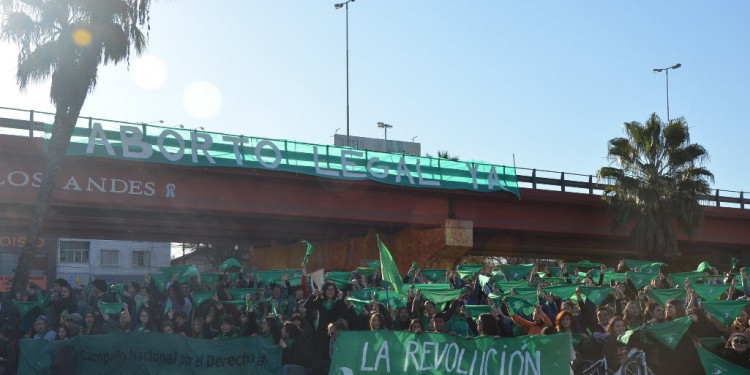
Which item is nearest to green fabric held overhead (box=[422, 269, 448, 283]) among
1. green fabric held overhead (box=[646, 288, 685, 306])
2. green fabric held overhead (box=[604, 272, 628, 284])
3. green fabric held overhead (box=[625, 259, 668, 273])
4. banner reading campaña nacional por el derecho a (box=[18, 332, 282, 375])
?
green fabric held overhead (box=[604, 272, 628, 284])

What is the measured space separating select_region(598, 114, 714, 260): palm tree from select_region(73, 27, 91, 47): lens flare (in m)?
20.7

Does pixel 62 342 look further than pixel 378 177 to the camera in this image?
No

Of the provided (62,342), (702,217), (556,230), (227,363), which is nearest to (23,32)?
(62,342)

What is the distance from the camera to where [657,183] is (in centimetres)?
3484

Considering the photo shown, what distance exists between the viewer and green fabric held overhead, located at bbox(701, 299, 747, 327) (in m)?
13.7

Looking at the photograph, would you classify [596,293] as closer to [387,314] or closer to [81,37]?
[387,314]

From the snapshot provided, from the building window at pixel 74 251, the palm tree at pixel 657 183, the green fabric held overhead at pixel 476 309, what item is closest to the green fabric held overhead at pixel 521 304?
the green fabric held overhead at pixel 476 309

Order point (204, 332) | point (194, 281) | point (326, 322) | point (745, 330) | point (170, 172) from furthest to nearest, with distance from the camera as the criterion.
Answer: point (170, 172), point (194, 281), point (204, 332), point (326, 322), point (745, 330)

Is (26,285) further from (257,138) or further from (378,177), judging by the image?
(378,177)

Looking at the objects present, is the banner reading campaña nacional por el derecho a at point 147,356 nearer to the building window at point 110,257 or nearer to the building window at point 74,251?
the building window at point 74,251

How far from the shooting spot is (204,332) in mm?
14836

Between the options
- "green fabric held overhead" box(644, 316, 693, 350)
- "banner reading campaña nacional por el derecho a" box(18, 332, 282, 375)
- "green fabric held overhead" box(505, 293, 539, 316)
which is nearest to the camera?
"green fabric held overhead" box(644, 316, 693, 350)

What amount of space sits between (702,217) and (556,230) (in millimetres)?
5478

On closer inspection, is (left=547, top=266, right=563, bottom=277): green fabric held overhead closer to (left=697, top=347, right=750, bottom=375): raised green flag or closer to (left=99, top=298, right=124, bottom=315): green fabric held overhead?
(left=99, top=298, right=124, bottom=315): green fabric held overhead
